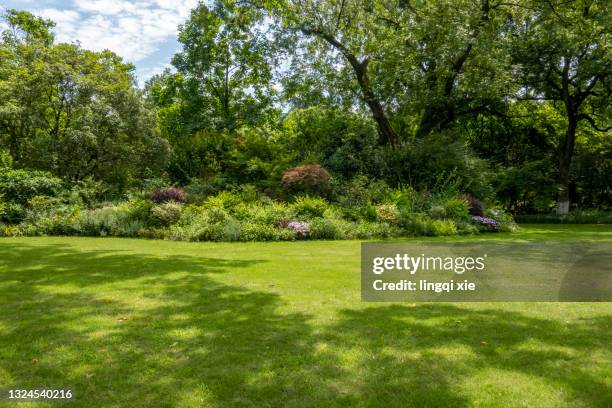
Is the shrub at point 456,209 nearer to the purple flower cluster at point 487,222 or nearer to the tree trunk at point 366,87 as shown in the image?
the purple flower cluster at point 487,222

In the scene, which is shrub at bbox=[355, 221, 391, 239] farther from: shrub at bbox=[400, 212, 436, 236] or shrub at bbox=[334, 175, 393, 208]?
shrub at bbox=[334, 175, 393, 208]

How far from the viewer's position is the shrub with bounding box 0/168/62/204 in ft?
51.3

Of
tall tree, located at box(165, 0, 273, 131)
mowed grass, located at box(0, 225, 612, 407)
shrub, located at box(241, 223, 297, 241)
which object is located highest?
tall tree, located at box(165, 0, 273, 131)

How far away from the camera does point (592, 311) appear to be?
523 cm

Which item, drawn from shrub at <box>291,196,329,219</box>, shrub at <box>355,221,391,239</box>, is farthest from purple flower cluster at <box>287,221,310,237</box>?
shrub at <box>355,221,391,239</box>

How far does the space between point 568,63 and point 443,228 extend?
1309 centimetres

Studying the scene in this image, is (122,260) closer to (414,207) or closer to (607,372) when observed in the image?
(607,372)

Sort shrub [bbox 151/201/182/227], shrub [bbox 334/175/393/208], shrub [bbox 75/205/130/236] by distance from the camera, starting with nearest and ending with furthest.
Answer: shrub [bbox 75/205/130/236] → shrub [bbox 151/201/182/227] → shrub [bbox 334/175/393/208]

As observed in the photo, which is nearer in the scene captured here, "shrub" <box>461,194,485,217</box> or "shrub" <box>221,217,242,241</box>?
"shrub" <box>221,217,242,241</box>

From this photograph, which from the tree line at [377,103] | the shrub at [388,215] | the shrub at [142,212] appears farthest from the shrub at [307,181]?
the shrub at [142,212]

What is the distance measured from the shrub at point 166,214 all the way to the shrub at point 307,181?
13.2ft

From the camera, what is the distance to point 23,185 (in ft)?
52.1

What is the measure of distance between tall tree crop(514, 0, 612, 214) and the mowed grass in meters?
16.1

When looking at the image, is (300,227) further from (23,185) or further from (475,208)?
(23,185)
